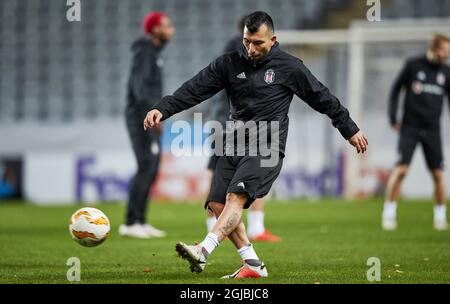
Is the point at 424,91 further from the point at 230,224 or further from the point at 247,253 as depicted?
the point at 230,224

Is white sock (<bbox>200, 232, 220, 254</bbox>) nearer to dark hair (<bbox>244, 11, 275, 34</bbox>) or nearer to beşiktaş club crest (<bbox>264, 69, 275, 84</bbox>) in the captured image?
beşiktaş club crest (<bbox>264, 69, 275, 84</bbox>)

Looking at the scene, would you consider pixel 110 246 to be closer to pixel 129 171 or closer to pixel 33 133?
pixel 129 171

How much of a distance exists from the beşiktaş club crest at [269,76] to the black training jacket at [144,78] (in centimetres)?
414

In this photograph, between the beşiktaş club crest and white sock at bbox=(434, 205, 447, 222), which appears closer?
the beşiktaş club crest

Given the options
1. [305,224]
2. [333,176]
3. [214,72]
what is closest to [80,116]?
[333,176]

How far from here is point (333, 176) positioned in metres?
19.1

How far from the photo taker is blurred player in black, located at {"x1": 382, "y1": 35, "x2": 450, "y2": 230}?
11727 millimetres

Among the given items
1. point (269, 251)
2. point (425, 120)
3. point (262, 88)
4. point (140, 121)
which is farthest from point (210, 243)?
point (425, 120)

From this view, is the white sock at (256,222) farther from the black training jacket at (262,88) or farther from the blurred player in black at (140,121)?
the black training jacket at (262,88)

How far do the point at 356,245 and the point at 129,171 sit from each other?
396 inches

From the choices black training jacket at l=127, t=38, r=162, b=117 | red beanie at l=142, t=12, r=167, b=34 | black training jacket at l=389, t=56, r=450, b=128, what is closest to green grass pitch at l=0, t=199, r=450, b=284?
black training jacket at l=389, t=56, r=450, b=128

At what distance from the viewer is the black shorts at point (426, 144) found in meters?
11.8

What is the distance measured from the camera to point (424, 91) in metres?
12.0

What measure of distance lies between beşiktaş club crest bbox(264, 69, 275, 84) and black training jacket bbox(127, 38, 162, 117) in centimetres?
414
